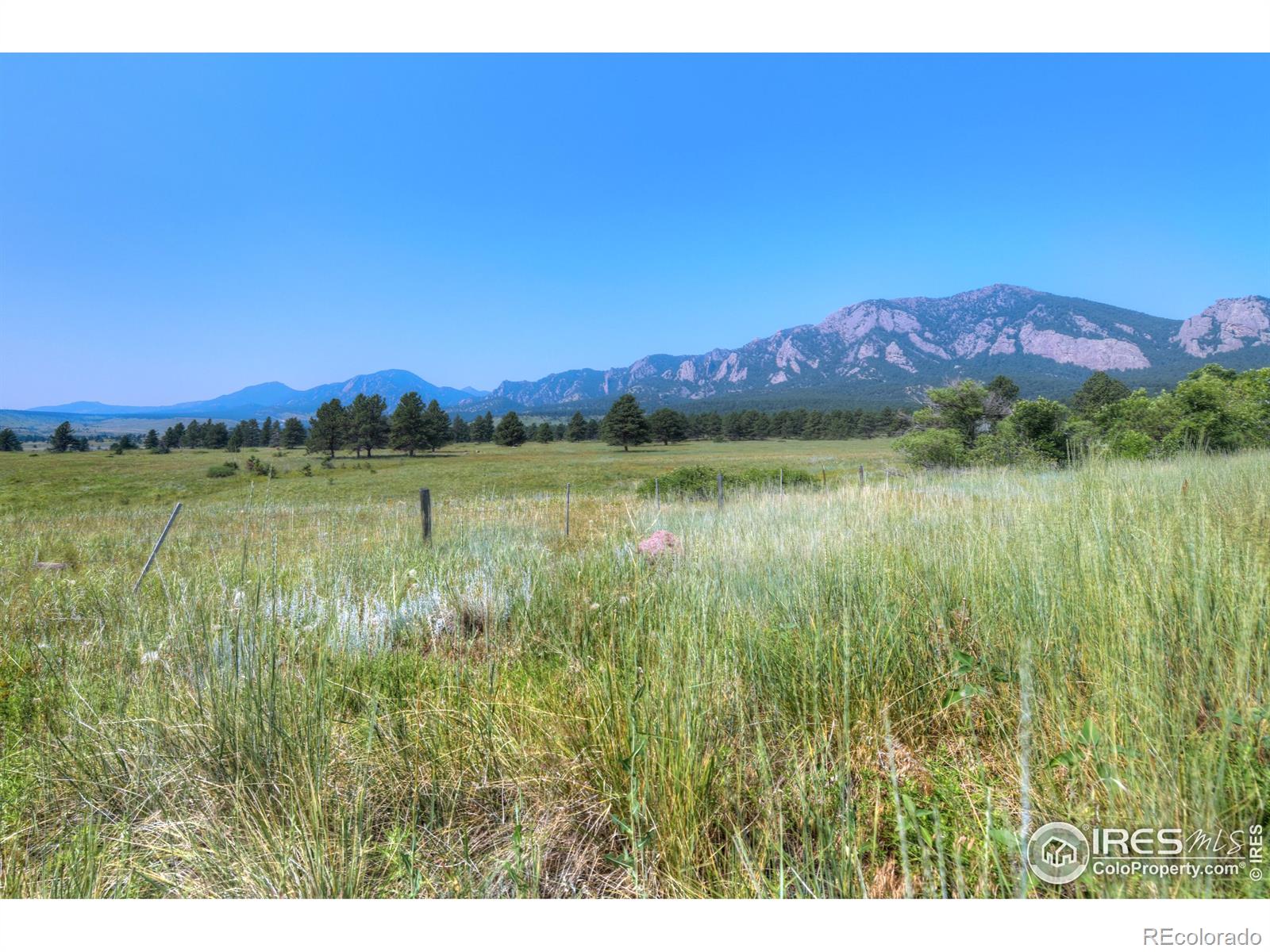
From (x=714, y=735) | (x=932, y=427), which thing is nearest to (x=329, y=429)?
(x=932, y=427)

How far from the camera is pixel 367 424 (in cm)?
8375

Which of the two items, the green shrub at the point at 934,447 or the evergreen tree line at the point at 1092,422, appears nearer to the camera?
the evergreen tree line at the point at 1092,422

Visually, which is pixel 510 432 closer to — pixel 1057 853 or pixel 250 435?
pixel 250 435

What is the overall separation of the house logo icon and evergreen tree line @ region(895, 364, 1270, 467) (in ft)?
14.0

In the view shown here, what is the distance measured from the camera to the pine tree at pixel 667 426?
10656 centimetres

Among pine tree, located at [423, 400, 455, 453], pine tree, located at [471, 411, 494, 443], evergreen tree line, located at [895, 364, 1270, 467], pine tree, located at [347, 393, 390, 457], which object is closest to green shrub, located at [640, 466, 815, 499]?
evergreen tree line, located at [895, 364, 1270, 467]

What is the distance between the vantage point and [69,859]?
163 centimetres

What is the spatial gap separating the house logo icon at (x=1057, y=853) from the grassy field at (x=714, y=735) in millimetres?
47

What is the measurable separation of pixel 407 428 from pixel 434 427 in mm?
3945

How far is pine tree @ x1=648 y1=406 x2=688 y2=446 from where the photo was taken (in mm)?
106562

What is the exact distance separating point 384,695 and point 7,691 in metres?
2.10

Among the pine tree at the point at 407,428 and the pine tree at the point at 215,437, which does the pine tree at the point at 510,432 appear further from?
the pine tree at the point at 215,437

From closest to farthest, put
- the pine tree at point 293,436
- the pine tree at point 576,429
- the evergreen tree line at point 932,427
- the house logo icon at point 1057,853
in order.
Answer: the house logo icon at point 1057,853
the evergreen tree line at point 932,427
the pine tree at point 293,436
the pine tree at point 576,429

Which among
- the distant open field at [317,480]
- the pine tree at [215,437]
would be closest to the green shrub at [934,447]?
the distant open field at [317,480]
